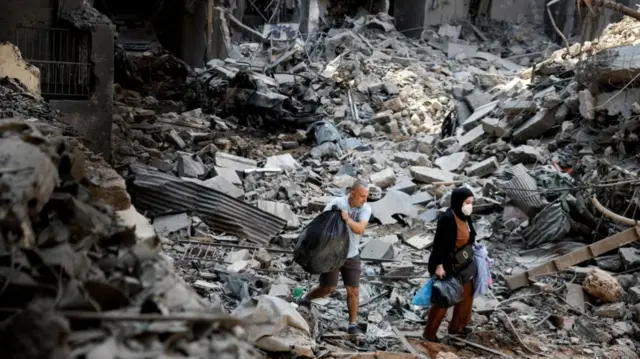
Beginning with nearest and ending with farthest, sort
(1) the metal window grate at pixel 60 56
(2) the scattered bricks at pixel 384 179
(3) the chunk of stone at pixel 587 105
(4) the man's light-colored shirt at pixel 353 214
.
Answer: (4) the man's light-colored shirt at pixel 353 214
(1) the metal window grate at pixel 60 56
(3) the chunk of stone at pixel 587 105
(2) the scattered bricks at pixel 384 179

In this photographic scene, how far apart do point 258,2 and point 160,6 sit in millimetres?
3424

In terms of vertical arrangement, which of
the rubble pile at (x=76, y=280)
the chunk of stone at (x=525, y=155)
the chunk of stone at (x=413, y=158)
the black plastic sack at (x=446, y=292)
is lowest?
the chunk of stone at (x=413, y=158)

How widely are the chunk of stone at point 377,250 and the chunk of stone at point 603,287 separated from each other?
2334mm

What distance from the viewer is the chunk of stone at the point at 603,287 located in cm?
788

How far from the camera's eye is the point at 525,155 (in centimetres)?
1173

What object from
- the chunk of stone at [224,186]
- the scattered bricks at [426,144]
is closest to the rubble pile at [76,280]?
the chunk of stone at [224,186]

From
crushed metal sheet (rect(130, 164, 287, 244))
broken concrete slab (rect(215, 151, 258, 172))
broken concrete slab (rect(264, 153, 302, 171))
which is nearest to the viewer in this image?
crushed metal sheet (rect(130, 164, 287, 244))

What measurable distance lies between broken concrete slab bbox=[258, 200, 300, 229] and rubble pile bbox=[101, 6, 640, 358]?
0.11 feet

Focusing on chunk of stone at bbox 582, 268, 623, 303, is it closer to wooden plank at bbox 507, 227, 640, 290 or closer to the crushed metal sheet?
wooden plank at bbox 507, 227, 640, 290

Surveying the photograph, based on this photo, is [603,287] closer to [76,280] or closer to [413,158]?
[413,158]

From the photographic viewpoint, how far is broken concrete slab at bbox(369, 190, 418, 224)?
10984 mm

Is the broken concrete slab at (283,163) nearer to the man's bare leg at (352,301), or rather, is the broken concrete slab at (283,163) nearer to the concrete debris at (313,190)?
the concrete debris at (313,190)

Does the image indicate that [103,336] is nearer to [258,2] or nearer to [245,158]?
[245,158]

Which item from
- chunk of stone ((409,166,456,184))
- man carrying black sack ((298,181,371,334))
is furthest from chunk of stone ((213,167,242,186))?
man carrying black sack ((298,181,371,334))
